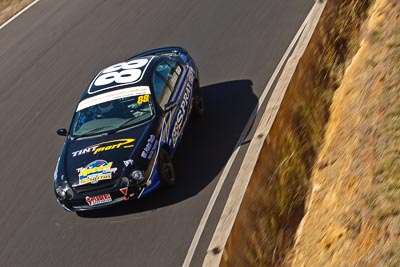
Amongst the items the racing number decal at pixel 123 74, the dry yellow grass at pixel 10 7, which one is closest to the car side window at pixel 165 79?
the racing number decal at pixel 123 74

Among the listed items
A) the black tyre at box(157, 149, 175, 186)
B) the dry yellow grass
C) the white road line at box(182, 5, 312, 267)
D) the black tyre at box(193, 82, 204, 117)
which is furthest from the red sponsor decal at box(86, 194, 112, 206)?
the dry yellow grass

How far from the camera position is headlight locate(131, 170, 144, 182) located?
37.0 ft

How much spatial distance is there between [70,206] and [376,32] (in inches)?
241

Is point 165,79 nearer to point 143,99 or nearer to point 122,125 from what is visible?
point 143,99

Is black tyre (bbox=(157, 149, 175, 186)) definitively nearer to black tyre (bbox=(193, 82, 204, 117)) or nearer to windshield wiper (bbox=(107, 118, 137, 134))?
windshield wiper (bbox=(107, 118, 137, 134))

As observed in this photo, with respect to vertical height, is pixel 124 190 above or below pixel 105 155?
below

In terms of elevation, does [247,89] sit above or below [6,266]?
below

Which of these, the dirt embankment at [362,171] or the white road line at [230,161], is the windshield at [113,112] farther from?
the dirt embankment at [362,171]

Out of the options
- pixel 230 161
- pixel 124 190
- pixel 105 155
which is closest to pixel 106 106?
pixel 105 155

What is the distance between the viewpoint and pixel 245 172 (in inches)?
404

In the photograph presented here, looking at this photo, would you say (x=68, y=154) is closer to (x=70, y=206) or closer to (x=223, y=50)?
(x=70, y=206)

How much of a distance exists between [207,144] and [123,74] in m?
2.00

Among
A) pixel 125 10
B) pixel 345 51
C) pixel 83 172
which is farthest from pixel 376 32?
pixel 125 10

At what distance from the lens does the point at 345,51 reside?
13.8m
